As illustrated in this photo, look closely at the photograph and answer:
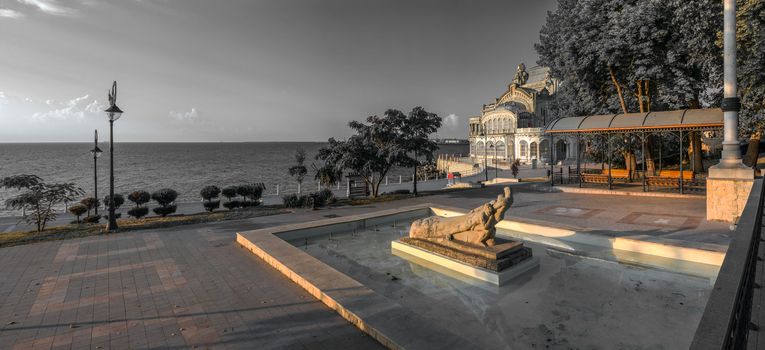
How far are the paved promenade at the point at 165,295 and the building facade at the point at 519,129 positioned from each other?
49948mm

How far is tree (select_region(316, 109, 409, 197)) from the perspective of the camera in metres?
20.2

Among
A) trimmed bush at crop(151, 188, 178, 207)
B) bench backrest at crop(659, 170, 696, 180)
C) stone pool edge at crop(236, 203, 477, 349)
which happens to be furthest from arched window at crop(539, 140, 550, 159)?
stone pool edge at crop(236, 203, 477, 349)

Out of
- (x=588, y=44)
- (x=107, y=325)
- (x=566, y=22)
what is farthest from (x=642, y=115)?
(x=107, y=325)

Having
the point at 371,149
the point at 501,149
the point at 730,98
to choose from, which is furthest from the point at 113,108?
the point at 501,149

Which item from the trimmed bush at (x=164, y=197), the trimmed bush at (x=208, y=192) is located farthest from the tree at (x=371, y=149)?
the trimmed bush at (x=164, y=197)

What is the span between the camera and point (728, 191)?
12023mm

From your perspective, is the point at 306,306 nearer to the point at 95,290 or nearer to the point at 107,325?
the point at 107,325

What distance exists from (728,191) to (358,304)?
12.8m

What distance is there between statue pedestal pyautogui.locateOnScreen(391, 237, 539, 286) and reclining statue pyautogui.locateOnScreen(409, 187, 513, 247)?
0.20 metres

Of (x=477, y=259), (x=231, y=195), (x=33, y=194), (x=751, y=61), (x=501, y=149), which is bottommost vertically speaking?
(x=477, y=259)

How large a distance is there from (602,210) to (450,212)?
238 inches

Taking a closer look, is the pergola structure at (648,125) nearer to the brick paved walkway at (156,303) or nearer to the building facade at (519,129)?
the brick paved walkway at (156,303)

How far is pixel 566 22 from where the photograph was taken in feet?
83.6

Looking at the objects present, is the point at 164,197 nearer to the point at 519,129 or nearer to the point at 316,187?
the point at 316,187
